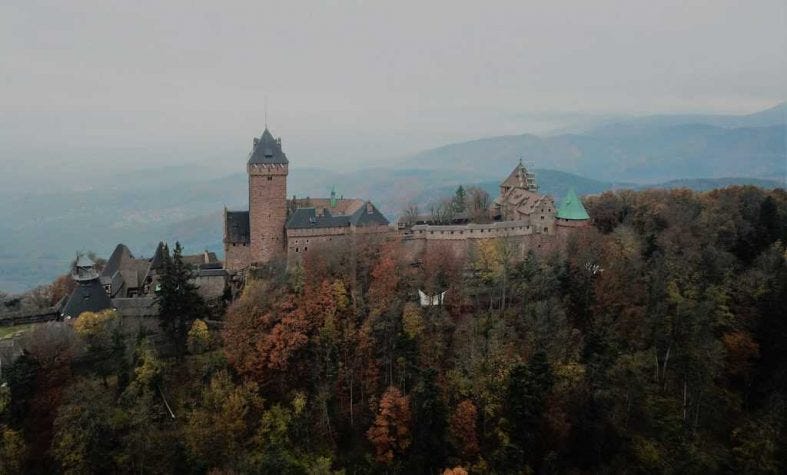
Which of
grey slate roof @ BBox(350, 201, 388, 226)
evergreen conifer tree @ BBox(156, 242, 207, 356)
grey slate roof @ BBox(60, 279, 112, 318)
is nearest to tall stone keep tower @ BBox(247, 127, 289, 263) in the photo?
grey slate roof @ BBox(350, 201, 388, 226)

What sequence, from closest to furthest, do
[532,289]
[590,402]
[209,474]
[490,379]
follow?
[209,474], [590,402], [490,379], [532,289]

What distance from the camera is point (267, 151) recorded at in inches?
Answer: 1617

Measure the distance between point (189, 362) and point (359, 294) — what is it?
11055 mm

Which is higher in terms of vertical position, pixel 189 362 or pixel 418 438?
pixel 189 362

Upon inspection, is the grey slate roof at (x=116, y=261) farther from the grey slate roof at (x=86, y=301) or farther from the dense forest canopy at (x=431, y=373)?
the dense forest canopy at (x=431, y=373)

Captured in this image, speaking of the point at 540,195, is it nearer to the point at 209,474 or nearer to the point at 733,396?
the point at 733,396

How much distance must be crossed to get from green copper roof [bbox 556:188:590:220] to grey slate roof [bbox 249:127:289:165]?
21.9 metres

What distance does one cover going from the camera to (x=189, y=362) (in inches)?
1328

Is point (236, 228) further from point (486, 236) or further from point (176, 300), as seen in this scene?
point (486, 236)

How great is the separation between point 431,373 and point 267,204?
18447mm

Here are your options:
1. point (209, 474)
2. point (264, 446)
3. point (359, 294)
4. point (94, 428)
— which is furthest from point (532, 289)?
point (94, 428)

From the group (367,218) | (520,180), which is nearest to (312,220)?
(367,218)

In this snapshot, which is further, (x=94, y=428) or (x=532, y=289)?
(x=532, y=289)

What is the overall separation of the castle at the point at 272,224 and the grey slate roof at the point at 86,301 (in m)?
8.67
